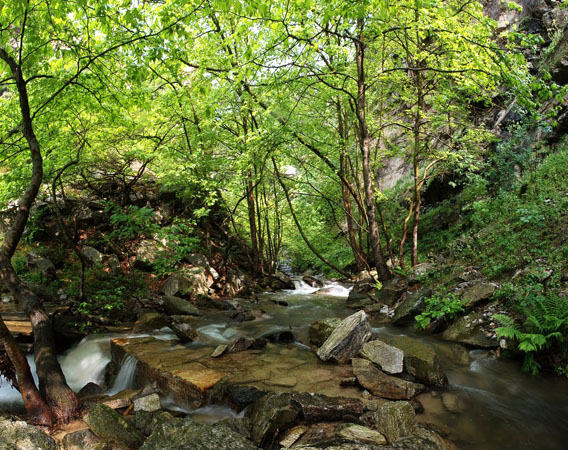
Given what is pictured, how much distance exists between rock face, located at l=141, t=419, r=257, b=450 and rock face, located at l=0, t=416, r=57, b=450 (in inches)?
40.6

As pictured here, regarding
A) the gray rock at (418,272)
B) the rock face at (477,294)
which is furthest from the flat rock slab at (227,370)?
the gray rock at (418,272)

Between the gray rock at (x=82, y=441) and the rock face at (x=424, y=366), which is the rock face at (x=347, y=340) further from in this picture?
the gray rock at (x=82, y=441)

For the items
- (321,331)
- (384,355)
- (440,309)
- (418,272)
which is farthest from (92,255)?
(440,309)

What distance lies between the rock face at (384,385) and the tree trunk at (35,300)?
12.5 feet

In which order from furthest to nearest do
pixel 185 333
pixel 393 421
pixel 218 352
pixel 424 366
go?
pixel 185 333 < pixel 218 352 < pixel 424 366 < pixel 393 421

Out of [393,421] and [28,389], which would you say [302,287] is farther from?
[28,389]

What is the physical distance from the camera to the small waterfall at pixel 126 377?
547 cm

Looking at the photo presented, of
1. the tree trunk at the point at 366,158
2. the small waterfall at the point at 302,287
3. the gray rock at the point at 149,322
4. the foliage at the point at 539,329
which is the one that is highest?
the tree trunk at the point at 366,158

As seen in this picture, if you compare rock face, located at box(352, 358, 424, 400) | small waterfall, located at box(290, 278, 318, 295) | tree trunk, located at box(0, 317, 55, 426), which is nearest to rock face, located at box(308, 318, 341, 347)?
rock face, located at box(352, 358, 424, 400)

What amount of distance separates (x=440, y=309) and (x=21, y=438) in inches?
283

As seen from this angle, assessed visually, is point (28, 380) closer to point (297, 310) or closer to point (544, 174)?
point (297, 310)

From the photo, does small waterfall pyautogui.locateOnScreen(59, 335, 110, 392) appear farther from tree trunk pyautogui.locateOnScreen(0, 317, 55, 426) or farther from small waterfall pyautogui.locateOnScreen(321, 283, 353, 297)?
small waterfall pyautogui.locateOnScreen(321, 283, 353, 297)

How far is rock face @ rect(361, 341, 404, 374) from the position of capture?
4815 millimetres

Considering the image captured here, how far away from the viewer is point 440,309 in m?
7.10
